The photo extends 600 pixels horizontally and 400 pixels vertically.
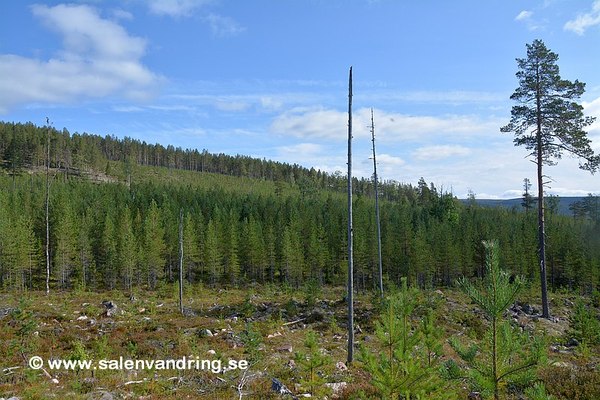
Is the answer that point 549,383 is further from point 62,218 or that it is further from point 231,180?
point 231,180

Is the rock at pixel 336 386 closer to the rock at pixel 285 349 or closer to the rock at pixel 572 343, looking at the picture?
the rock at pixel 285 349

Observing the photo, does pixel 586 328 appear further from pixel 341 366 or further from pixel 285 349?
pixel 285 349

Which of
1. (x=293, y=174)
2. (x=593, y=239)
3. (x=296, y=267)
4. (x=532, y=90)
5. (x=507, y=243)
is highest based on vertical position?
(x=293, y=174)

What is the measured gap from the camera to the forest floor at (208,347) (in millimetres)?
11102

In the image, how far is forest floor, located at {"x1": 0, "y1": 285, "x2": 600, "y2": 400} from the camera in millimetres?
11102

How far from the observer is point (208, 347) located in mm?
17203

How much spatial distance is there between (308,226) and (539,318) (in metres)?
41.5

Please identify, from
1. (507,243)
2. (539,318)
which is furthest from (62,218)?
(507,243)

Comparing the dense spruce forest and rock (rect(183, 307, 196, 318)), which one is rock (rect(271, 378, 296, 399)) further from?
the dense spruce forest

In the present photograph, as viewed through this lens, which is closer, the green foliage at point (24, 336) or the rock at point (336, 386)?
the rock at point (336, 386)

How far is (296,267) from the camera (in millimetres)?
53031

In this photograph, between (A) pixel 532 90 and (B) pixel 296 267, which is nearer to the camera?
(A) pixel 532 90

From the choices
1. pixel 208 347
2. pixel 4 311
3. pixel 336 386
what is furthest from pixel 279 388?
pixel 4 311

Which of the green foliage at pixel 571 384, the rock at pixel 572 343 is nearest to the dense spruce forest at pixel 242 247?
the rock at pixel 572 343
